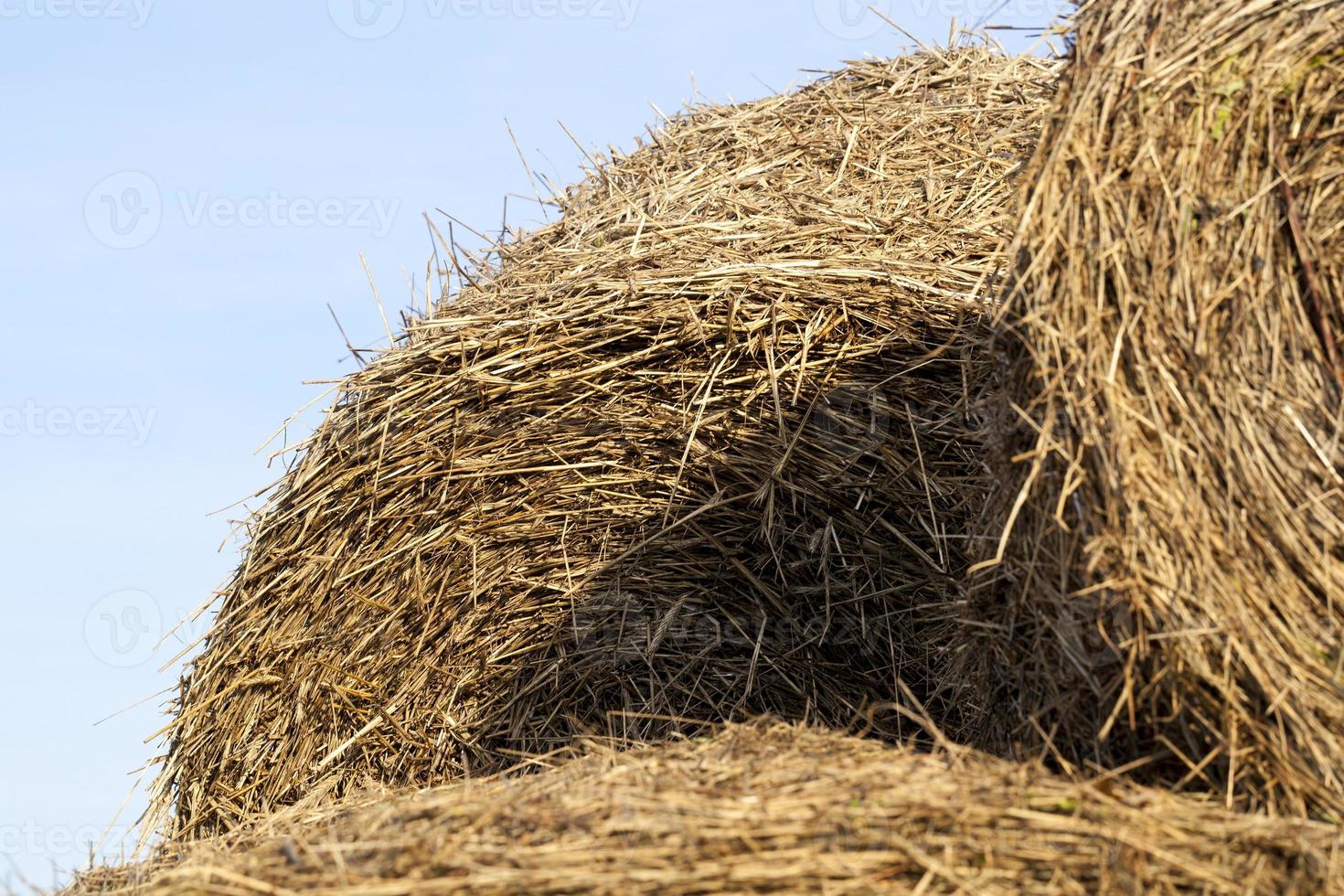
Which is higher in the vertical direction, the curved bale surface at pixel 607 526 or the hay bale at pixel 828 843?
the curved bale surface at pixel 607 526

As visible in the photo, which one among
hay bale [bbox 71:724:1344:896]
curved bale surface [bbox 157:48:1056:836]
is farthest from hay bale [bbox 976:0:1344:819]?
curved bale surface [bbox 157:48:1056:836]

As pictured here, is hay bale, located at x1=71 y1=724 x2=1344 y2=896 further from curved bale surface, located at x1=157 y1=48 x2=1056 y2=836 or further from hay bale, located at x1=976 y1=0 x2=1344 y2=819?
curved bale surface, located at x1=157 y1=48 x2=1056 y2=836

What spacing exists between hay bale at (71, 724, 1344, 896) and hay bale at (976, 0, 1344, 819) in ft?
0.61

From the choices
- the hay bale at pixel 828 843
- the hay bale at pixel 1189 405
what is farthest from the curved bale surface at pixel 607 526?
the hay bale at pixel 828 843

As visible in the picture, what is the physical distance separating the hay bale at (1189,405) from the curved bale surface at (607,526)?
3.75 ft

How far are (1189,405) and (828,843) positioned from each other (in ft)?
3.47

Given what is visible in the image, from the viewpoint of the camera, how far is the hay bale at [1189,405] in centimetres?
234

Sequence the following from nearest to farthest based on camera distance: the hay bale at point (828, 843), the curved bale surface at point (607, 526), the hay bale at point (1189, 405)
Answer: the hay bale at point (828, 843), the hay bale at point (1189, 405), the curved bale surface at point (607, 526)

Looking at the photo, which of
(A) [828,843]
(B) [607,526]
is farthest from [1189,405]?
(B) [607,526]

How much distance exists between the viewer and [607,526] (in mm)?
4098

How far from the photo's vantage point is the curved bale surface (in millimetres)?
3838

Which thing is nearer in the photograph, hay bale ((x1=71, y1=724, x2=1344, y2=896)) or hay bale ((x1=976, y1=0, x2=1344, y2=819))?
hay bale ((x1=71, y1=724, x2=1344, y2=896))

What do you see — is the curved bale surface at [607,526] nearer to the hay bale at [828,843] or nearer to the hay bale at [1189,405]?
the hay bale at [1189,405]

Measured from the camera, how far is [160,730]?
412 centimetres
